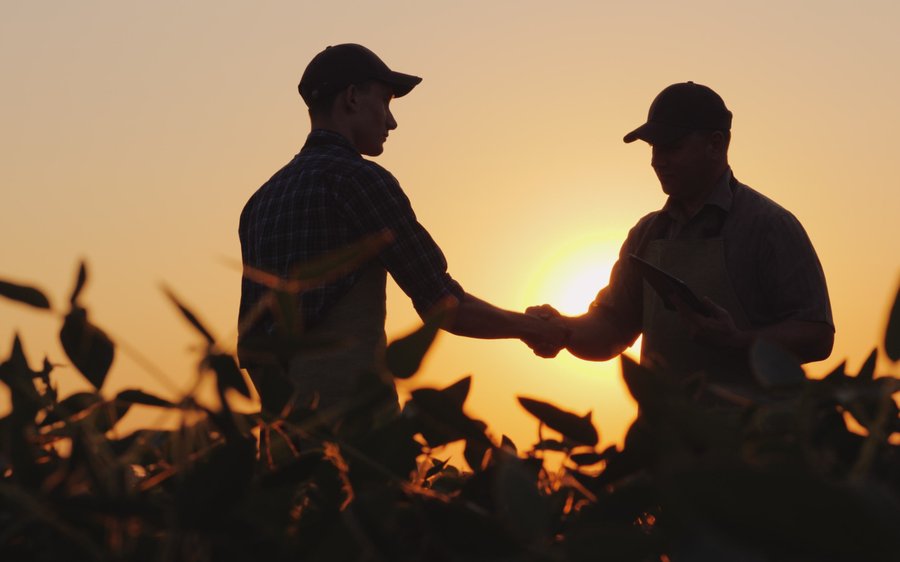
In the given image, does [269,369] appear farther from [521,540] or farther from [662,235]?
[662,235]

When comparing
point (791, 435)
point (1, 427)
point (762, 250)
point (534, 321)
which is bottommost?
point (1, 427)

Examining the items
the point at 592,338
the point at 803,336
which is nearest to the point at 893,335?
the point at 803,336

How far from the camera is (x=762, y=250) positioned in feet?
14.3

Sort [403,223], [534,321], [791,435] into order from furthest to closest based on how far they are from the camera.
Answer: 1. [534,321]
2. [403,223]
3. [791,435]

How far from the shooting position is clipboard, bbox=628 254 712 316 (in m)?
3.54

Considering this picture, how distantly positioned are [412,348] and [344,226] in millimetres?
3385

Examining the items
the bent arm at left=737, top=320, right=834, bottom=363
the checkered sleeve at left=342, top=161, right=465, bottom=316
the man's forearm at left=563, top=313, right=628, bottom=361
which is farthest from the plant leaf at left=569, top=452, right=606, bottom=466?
the man's forearm at left=563, top=313, right=628, bottom=361

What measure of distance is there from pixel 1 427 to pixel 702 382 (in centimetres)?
41

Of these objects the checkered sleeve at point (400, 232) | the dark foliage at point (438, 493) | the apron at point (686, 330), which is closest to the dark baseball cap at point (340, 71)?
the checkered sleeve at point (400, 232)

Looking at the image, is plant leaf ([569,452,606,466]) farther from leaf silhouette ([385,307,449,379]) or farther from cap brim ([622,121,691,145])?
cap brim ([622,121,691,145])

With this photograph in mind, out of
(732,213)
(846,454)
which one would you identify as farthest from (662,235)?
(846,454)

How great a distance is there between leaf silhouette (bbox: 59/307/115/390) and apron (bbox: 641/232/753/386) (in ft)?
12.2

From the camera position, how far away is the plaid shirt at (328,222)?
389 cm

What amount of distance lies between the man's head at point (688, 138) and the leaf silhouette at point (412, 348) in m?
4.20
